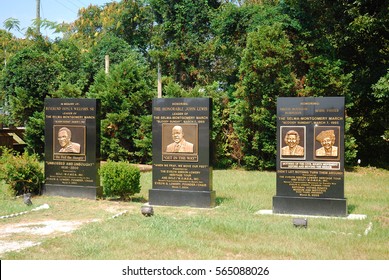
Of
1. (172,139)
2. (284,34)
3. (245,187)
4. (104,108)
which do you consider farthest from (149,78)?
(172,139)

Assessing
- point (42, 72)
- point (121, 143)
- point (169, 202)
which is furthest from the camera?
point (42, 72)

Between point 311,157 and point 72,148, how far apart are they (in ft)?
19.5

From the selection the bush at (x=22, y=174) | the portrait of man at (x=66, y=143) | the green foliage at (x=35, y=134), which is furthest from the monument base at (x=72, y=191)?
the green foliage at (x=35, y=134)

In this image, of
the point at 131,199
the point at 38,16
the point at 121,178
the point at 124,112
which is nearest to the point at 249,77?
the point at 124,112

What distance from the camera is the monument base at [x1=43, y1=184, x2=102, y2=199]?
42.9 feet

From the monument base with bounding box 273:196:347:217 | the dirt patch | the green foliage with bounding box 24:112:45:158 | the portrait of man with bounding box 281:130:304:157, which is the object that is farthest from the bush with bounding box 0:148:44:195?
the green foliage with bounding box 24:112:45:158

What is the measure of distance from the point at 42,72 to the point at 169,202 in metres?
16.8

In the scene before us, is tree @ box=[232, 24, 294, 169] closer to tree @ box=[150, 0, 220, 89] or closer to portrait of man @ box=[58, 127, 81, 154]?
tree @ box=[150, 0, 220, 89]

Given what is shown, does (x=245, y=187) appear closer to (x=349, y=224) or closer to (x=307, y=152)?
(x=307, y=152)

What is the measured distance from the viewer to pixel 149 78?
88.6ft

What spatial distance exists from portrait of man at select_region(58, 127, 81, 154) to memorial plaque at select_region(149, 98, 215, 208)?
7.21ft

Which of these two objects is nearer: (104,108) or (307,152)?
(307,152)

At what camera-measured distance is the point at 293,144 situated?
434 inches

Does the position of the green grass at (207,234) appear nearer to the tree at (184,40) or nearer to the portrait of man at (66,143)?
the portrait of man at (66,143)
